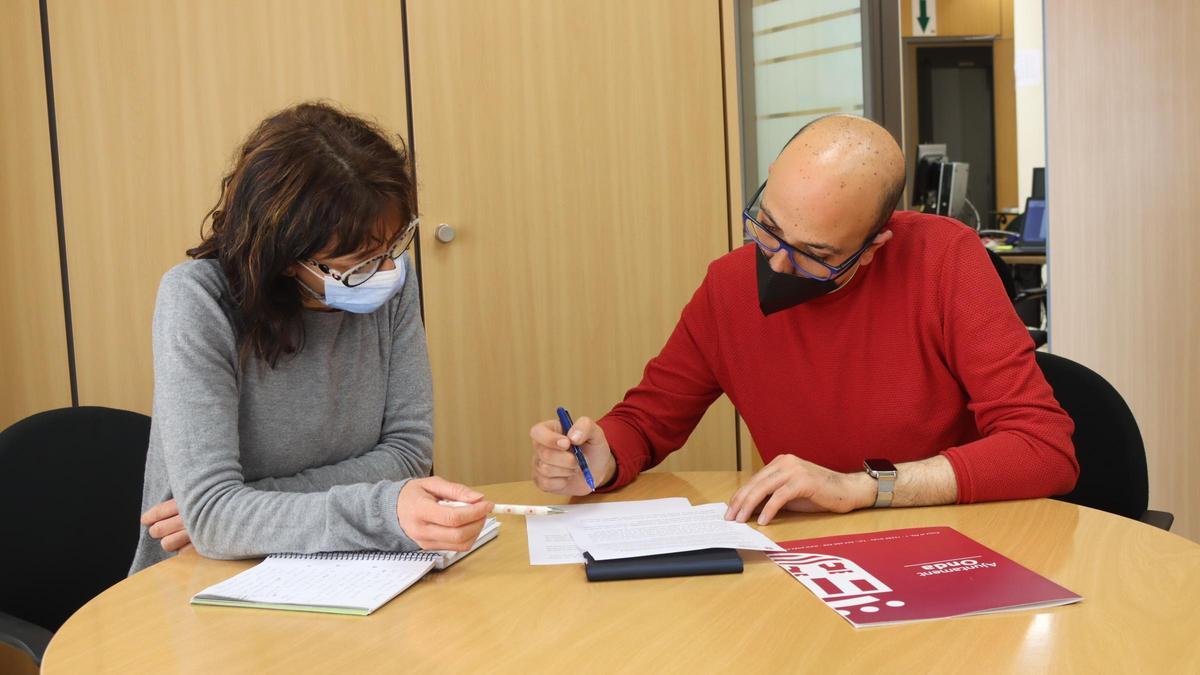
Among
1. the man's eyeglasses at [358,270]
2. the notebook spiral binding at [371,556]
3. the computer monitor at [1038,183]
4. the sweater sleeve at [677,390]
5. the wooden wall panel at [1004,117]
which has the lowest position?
the notebook spiral binding at [371,556]

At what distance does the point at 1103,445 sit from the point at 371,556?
1.22 metres

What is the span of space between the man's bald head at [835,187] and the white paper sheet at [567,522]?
1.58ft

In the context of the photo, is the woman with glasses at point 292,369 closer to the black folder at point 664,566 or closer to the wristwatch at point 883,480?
the black folder at point 664,566

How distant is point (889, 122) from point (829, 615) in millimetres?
2552

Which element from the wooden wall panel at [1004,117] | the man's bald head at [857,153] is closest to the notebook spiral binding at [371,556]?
the man's bald head at [857,153]

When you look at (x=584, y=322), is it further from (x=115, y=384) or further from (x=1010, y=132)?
(x=1010, y=132)

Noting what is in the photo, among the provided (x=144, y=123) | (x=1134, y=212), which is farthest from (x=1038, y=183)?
(x=144, y=123)

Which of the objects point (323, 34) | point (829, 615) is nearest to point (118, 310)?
point (323, 34)

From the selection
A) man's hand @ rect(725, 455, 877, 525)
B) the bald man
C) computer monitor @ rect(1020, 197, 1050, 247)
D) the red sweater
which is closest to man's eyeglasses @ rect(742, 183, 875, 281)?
the bald man

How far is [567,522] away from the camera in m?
1.58

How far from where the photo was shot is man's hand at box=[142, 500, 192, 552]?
1.57 meters

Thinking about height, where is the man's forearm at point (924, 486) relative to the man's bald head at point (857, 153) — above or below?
below

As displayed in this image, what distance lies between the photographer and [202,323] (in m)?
1.53

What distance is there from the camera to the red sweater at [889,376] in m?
1.63
